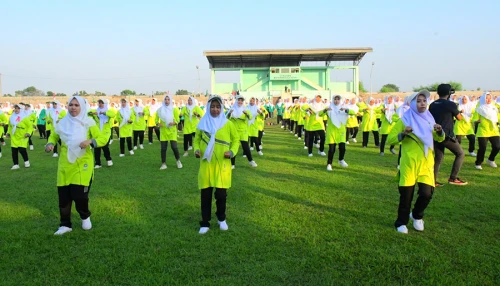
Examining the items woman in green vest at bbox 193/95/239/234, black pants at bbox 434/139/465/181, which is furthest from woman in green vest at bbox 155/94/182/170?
black pants at bbox 434/139/465/181

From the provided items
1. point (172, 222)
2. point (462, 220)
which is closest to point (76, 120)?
point (172, 222)

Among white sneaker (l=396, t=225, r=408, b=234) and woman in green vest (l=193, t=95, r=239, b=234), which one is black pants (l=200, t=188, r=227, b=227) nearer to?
woman in green vest (l=193, t=95, r=239, b=234)

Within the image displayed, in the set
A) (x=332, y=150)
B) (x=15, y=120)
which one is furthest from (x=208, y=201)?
(x=15, y=120)

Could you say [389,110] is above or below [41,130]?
above

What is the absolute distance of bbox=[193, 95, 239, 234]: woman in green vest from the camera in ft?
16.0

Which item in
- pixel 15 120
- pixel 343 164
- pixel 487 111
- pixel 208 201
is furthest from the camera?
pixel 15 120

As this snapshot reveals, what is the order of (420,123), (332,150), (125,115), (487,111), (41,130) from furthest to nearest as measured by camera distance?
(41,130) < (125,115) < (332,150) < (487,111) < (420,123)

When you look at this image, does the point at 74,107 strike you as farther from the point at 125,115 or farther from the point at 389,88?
the point at 389,88

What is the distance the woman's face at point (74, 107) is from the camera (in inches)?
194

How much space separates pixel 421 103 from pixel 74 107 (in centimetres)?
464

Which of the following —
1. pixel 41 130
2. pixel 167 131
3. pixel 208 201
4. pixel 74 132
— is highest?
pixel 74 132

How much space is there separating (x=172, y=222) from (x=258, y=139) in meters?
7.49

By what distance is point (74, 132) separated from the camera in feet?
16.2

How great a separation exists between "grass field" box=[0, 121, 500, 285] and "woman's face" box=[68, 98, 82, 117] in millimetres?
1646
